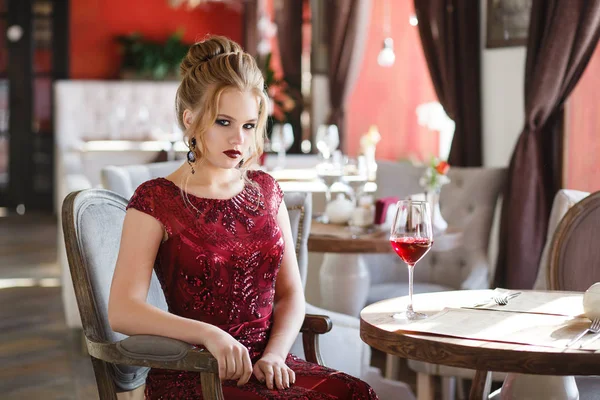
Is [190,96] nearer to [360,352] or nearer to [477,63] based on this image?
[360,352]

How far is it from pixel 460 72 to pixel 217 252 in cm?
316

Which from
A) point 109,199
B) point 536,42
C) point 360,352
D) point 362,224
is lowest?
point 360,352

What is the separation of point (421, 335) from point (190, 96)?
75 cm

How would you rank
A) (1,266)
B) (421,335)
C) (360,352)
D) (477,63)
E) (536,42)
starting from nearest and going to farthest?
(421,335), (360,352), (536,42), (477,63), (1,266)

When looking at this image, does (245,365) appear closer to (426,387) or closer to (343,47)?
(426,387)

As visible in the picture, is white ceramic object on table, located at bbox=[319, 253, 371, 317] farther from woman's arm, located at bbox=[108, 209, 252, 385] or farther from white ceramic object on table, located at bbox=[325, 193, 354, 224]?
woman's arm, located at bbox=[108, 209, 252, 385]

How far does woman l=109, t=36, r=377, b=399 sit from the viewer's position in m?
1.77

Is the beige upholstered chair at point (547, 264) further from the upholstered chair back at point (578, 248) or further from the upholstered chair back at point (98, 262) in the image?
the upholstered chair back at point (98, 262)

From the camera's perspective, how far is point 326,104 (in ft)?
23.2

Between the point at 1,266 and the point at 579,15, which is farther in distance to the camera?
the point at 1,266

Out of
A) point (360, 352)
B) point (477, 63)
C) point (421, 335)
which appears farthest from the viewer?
point (477, 63)

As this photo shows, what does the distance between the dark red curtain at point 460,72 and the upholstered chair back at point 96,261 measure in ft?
9.72

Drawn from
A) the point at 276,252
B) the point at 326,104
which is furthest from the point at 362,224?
the point at 326,104

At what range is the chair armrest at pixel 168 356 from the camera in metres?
1.65
